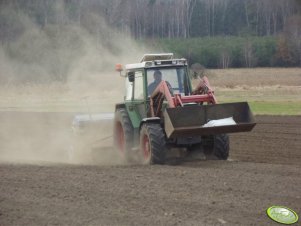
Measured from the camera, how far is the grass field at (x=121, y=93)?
20922 millimetres

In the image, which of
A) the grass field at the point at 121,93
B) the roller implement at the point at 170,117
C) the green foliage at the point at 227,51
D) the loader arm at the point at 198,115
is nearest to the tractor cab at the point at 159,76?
the roller implement at the point at 170,117

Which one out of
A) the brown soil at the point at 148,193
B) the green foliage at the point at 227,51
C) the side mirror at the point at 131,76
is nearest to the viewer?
the brown soil at the point at 148,193

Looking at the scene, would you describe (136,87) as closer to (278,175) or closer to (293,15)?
(278,175)

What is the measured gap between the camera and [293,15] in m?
56.8

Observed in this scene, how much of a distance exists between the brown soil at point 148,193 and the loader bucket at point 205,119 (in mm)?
638

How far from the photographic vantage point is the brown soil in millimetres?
7262

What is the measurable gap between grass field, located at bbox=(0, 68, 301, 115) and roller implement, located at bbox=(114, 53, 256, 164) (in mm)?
3952

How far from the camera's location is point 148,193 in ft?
27.6

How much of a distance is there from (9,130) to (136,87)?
9.16 meters

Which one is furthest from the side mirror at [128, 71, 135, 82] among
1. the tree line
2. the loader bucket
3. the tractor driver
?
the tree line

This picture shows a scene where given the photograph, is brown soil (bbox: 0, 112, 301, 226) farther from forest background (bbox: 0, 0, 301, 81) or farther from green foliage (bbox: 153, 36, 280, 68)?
green foliage (bbox: 153, 36, 280, 68)

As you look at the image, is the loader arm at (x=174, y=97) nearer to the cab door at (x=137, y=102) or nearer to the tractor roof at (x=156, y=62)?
the cab door at (x=137, y=102)

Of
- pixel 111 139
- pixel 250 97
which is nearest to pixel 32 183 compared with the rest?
pixel 111 139

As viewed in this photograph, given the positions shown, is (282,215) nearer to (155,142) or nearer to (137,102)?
(155,142)
